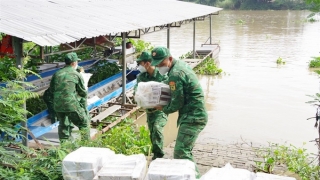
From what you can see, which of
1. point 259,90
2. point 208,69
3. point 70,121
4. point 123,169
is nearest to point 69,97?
point 70,121

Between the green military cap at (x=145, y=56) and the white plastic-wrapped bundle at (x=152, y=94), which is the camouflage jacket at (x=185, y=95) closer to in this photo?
the white plastic-wrapped bundle at (x=152, y=94)

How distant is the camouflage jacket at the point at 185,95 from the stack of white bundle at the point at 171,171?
1.08 m

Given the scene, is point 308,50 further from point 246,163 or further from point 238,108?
point 246,163

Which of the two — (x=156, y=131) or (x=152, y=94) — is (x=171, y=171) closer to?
(x=152, y=94)

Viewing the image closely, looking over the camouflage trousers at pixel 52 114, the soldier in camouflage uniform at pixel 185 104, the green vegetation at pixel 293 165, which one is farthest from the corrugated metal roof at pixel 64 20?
the green vegetation at pixel 293 165

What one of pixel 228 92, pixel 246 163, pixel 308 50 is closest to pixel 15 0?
pixel 246 163

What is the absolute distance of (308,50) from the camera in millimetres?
21797

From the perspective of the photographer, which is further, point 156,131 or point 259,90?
point 259,90

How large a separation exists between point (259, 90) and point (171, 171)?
10.4 m

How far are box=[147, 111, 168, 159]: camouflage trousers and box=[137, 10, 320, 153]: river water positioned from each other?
8.02 ft

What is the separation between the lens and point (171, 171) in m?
3.38

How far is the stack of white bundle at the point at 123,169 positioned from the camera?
10.9ft

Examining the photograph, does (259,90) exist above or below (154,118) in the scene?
below

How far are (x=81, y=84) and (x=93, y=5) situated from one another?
4992 millimetres
